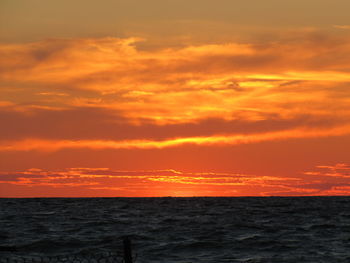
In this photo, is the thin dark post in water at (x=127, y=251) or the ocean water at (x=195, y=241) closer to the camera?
the thin dark post in water at (x=127, y=251)

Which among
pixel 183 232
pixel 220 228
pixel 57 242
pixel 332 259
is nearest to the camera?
pixel 332 259

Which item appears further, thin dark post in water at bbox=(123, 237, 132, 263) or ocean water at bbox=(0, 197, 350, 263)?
ocean water at bbox=(0, 197, 350, 263)

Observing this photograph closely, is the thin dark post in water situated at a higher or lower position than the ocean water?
lower

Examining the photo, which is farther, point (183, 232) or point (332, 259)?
point (183, 232)

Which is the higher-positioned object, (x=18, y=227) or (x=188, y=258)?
(x=18, y=227)

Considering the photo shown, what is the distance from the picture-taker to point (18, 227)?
2250 inches

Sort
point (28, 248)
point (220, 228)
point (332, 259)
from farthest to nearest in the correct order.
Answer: point (220, 228), point (28, 248), point (332, 259)

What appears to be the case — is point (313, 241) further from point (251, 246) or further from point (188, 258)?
point (188, 258)

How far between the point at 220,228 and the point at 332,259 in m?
22.6

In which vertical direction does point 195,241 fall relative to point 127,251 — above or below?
above

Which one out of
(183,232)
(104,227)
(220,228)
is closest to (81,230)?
(104,227)

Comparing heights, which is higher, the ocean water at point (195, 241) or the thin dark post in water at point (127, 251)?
the ocean water at point (195, 241)

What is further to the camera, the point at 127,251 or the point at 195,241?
the point at 195,241

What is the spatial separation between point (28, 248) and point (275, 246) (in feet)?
52.0
